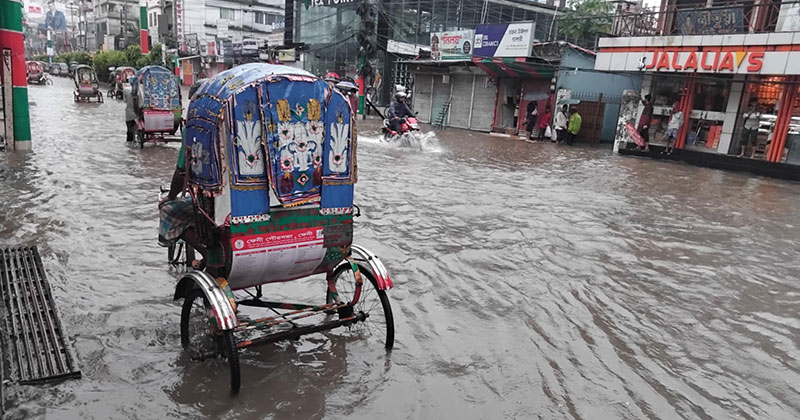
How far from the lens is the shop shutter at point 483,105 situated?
25812 mm

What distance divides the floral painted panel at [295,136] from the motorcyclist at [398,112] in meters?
14.5

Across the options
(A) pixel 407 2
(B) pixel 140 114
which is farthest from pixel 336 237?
(A) pixel 407 2

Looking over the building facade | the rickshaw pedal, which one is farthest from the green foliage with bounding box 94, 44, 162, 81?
the rickshaw pedal

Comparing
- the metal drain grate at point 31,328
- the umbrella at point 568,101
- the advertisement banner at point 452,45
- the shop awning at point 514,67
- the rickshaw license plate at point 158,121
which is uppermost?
the advertisement banner at point 452,45

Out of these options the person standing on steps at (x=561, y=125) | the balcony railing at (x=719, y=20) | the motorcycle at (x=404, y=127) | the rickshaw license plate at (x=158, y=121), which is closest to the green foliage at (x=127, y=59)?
the motorcycle at (x=404, y=127)

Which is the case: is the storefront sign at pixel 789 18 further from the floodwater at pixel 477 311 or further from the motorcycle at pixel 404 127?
the motorcycle at pixel 404 127

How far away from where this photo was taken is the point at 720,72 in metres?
16.0

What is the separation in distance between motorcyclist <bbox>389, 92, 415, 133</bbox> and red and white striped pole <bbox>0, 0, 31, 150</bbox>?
9972mm

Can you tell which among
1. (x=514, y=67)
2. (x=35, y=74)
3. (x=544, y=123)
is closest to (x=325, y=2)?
(x=514, y=67)

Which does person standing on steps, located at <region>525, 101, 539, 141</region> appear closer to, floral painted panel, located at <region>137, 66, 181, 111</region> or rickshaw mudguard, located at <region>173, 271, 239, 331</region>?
floral painted panel, located at <region>137, 66, 181, 111</region>

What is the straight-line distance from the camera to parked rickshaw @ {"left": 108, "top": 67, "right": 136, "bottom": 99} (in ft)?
98.1

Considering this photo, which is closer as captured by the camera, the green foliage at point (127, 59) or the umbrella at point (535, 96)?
the umbrella at point (535, 96)

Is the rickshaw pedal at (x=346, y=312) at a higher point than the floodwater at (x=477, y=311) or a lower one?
higher

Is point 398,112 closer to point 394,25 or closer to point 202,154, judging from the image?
point 202,154
